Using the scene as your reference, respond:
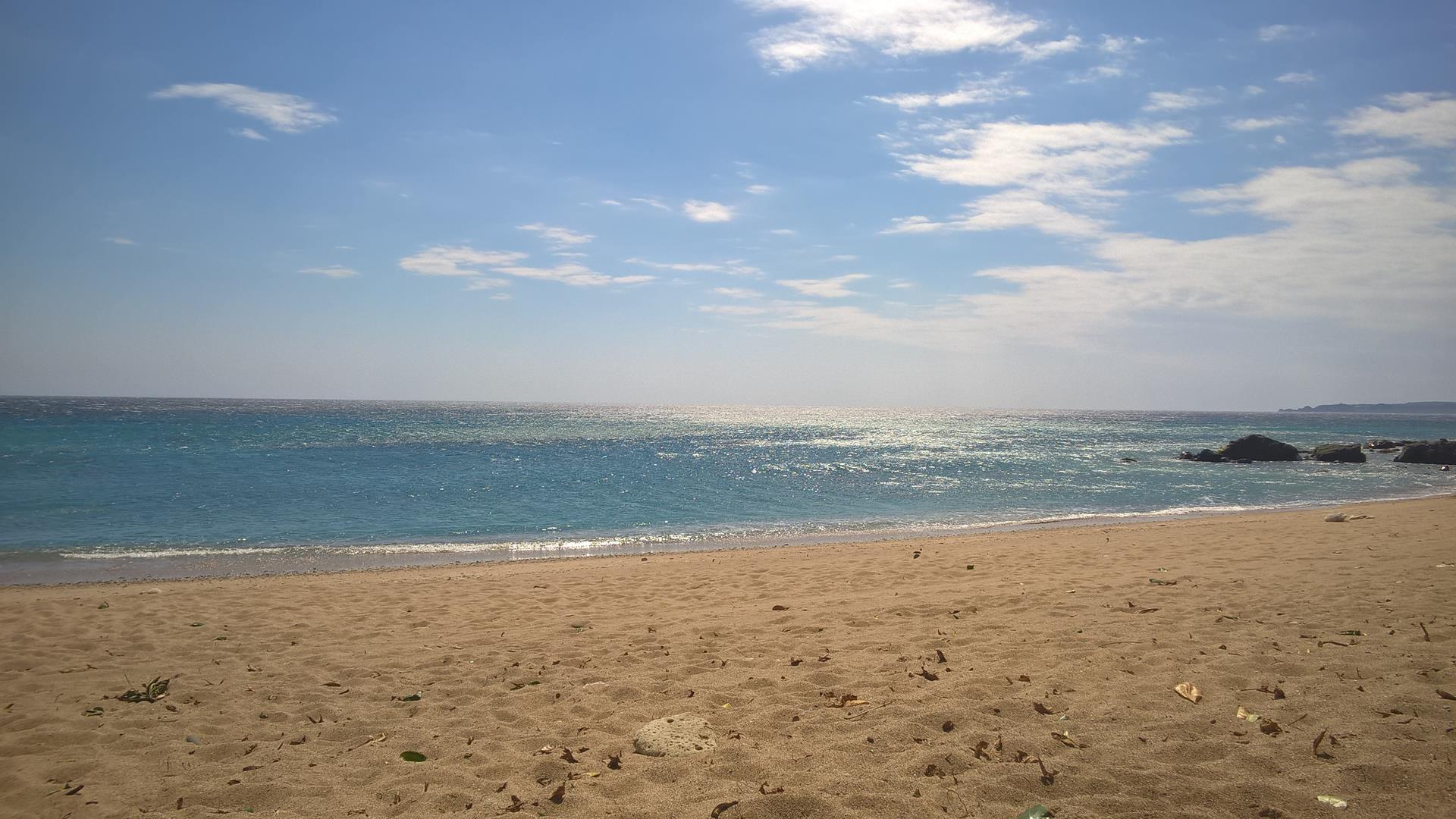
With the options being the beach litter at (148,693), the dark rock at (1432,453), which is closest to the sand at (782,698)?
the beach litter at (148,693)

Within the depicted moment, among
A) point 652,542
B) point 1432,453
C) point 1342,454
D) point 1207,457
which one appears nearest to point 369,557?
point 652,542

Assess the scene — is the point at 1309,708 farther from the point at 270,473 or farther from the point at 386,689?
the point at 270,473

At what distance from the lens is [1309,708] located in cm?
453

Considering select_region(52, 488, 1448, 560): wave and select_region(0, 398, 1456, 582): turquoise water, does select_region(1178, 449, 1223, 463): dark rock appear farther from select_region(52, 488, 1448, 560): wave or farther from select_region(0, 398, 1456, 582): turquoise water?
select_region(52, 488, 1448, 560): wave


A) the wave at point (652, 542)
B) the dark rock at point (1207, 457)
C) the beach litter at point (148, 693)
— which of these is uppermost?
the beach litter at point (148, 693)

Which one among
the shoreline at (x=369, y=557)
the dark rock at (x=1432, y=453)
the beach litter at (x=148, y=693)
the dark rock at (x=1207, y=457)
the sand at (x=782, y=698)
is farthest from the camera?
the dark rock at (x=1207, y=457)

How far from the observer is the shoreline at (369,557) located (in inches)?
539

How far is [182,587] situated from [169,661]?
565 centimetres

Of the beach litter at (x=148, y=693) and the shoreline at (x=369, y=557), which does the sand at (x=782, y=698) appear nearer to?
the beach litter at (x=148, y=693)

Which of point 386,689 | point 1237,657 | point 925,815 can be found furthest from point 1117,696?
point 386,689

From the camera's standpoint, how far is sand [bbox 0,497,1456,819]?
394 centimetres

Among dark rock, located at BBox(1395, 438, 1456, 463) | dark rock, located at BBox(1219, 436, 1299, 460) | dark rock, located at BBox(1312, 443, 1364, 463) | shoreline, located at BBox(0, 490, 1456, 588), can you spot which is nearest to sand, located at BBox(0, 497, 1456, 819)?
shoreline, located at BBox(0, 490, 1456, 588)

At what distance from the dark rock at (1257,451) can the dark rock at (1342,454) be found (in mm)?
1321

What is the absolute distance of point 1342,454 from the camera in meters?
42.2
